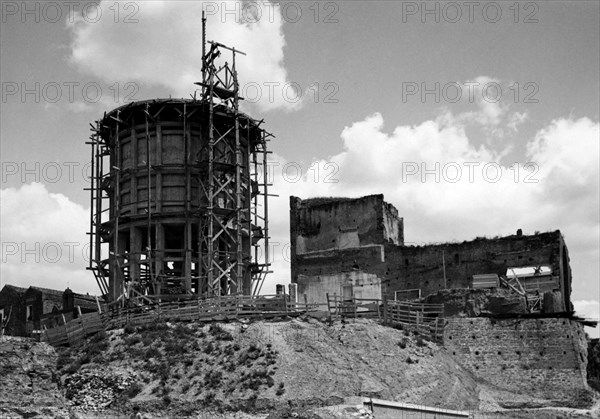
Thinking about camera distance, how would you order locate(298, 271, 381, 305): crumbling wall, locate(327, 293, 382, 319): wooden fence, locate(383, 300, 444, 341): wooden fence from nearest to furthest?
locate(327, 293, 382, 319): wooden fence, locate(383, 300, 444, 341): wooden fence, locate(298, 271, 381, 305): crumbling wall

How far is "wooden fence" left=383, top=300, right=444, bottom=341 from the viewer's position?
38.0 metres

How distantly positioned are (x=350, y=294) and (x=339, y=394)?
19.5m

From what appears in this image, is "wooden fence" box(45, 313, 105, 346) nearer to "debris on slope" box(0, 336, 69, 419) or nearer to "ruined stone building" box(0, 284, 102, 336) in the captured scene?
"debris on slope" box(0, 336, 69, 419)

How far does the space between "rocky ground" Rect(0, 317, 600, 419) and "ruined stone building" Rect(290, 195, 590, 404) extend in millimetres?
1395

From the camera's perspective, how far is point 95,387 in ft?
107

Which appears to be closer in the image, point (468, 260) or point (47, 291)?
point (468, 260)

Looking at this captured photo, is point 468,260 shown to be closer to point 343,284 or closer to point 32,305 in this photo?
point 343,284

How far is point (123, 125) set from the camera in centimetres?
4709

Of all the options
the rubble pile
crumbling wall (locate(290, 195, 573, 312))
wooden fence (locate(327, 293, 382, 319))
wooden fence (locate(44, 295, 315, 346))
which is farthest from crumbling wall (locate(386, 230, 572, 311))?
the rubble pile

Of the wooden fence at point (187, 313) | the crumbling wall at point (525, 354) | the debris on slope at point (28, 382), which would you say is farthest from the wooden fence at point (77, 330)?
the crumbling wall at point (525, 354)

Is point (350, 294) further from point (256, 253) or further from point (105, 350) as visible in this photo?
point (105, 350)

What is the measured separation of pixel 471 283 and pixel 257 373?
19751 millimetres

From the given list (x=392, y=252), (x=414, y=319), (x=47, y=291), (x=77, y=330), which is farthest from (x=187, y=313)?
(x=47, y=291)

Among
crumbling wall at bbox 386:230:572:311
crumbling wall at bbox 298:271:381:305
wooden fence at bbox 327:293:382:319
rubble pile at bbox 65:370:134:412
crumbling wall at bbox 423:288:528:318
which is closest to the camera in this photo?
rubble pile at bbox 65:370:134:412
